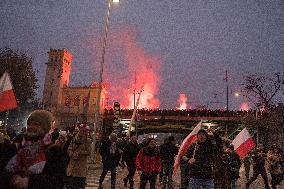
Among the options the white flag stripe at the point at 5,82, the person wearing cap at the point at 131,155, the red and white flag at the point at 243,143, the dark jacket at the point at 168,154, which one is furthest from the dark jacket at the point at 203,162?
the dark jacket at the point at 168,154

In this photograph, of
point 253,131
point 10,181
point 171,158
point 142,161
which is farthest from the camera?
point 253,131

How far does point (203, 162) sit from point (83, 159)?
3209 millimetres

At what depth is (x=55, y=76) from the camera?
92.3m

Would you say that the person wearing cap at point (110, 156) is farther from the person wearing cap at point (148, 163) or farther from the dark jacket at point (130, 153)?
the person wearing cap at point (148, 163)

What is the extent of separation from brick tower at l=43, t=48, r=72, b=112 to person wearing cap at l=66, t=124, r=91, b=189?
255 ft

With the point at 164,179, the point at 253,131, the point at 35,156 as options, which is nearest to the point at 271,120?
the point at 253,131

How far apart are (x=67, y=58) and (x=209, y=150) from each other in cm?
9358

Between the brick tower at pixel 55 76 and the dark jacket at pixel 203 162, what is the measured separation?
79966 mm

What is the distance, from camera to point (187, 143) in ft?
30.5

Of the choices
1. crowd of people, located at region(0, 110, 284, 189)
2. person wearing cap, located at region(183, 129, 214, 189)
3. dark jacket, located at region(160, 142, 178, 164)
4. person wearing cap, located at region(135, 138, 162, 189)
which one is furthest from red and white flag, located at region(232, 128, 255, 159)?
person wearing cap, located at region(183, 129, 214, 189)

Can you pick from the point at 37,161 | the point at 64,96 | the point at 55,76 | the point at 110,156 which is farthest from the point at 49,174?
the point at 55,76

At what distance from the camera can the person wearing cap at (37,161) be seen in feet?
10.4

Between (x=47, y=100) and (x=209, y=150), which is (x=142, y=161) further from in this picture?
(x=47, y=100)

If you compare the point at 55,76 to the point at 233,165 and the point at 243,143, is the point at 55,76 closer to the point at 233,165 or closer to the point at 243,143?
the point at 243,143
